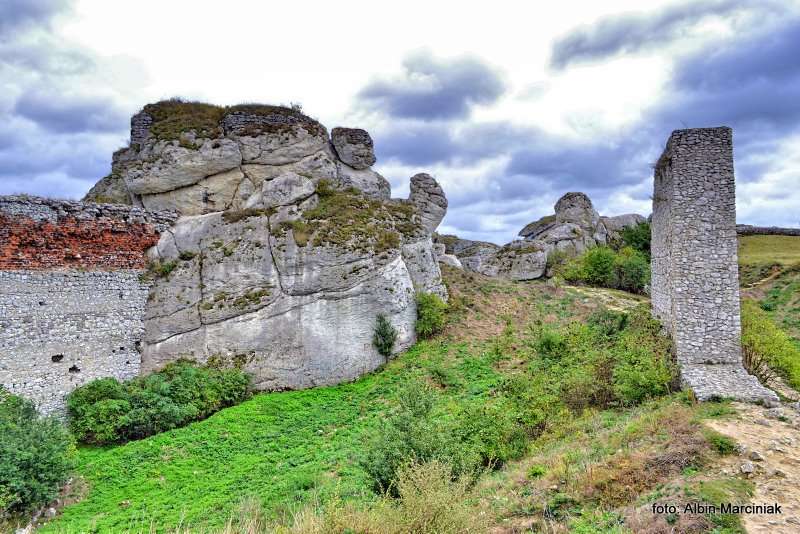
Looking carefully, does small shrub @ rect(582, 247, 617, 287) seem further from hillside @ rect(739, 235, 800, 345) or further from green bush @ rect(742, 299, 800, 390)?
green bush @ rect(742, 299, 800, 390)

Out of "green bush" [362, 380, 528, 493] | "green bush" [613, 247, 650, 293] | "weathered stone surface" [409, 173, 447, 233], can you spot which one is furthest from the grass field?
"green bush" [362, 380, 528, 493]

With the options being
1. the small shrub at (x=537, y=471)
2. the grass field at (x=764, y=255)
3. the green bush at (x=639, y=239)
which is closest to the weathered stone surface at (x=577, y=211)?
the green bush at (x=639, y=239)

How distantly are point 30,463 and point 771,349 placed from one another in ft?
68.9

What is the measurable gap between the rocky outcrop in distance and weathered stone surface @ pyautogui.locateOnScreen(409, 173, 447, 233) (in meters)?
12.2

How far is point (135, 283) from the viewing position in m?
20.5

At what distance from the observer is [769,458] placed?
30.2ft

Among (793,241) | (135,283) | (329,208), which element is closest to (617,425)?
(329,208)

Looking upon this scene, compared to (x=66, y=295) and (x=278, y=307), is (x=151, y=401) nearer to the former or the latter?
(x=66, y=295)

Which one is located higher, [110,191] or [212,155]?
[212,155]

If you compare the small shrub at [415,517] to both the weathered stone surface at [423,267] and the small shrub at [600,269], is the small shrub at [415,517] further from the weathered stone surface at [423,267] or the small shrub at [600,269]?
the small shrub at [600,269]

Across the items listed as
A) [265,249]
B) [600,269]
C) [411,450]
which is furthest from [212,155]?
[600,269]

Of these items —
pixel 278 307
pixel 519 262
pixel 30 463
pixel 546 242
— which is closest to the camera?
pixel 30 463

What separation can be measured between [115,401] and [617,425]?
53.2 ft

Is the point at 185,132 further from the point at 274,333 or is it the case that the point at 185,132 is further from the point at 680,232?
the point at 680,232
